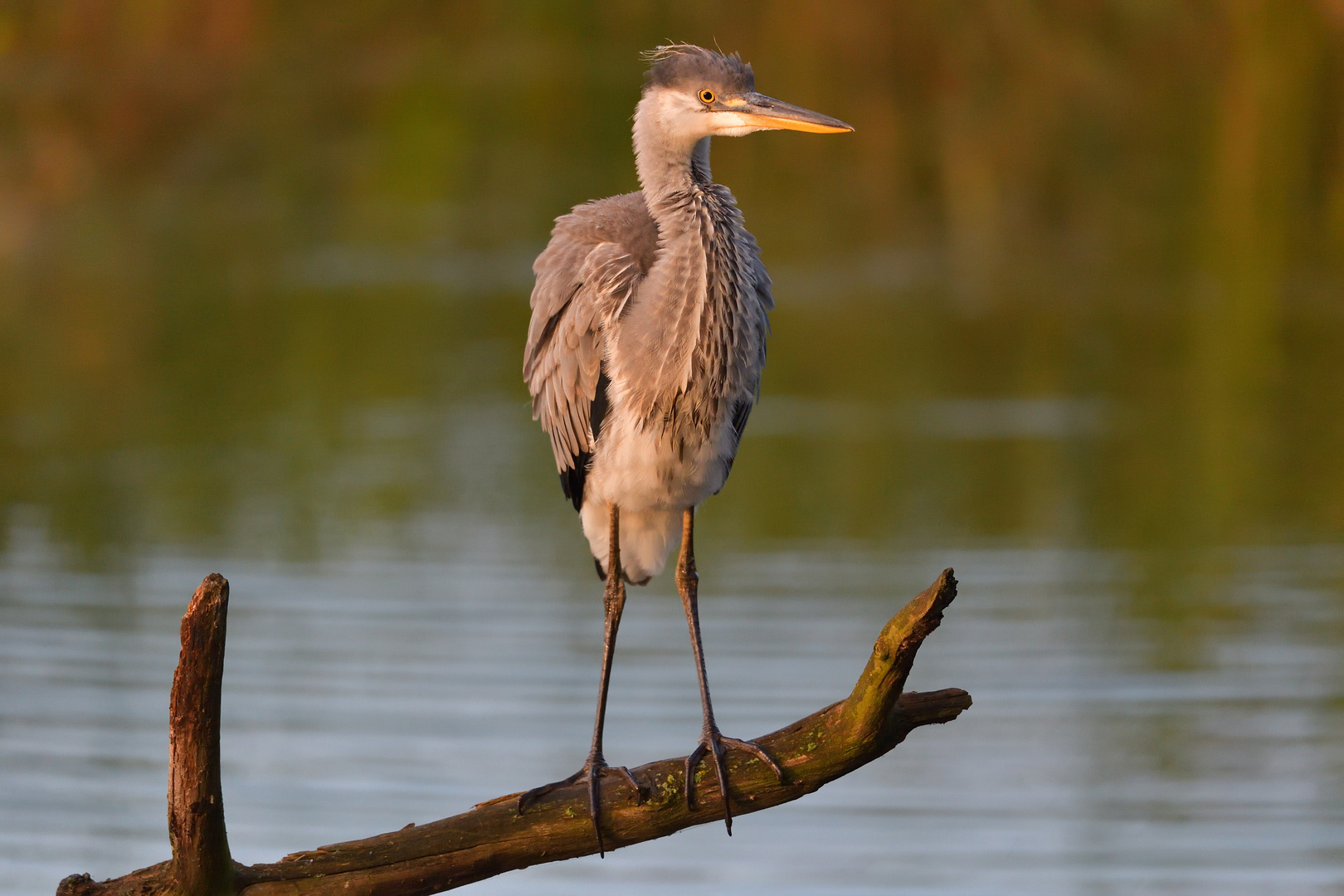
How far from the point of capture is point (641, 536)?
17.9 feet

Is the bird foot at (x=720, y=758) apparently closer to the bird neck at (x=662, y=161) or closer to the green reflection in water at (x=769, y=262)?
the bird neck at (x=662, y=161)

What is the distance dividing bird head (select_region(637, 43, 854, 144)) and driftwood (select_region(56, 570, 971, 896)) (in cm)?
146

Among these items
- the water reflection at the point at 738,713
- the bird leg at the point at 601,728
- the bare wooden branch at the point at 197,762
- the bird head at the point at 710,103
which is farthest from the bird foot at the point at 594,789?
the water reflection at the point at 738,713

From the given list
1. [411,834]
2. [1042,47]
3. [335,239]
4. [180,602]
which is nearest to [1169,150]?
[1042,47]

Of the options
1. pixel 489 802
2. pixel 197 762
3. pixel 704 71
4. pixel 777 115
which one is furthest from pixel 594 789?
pixel 704 71

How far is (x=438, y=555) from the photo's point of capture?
1138cm

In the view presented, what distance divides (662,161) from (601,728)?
151 centimetres

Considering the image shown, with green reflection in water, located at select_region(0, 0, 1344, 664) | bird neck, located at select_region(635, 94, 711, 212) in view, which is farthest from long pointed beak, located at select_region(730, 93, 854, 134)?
green reflection in water, located at select_region(0, 0, 1344, 664)

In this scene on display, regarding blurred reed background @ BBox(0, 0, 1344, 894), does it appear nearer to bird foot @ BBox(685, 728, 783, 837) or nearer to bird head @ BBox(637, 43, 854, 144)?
bird foot @ BBox(685, 728, 783, 837)

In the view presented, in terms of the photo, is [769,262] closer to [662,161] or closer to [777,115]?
[662,161]

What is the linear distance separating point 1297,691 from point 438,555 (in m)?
4.91

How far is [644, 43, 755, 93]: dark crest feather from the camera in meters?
5.11

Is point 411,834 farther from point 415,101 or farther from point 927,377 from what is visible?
point 415,101

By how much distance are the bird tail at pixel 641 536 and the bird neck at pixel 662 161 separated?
87 cm
